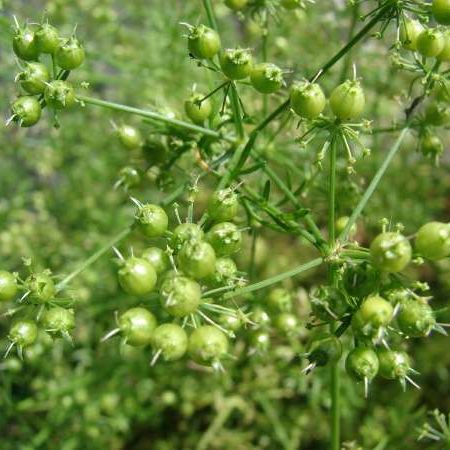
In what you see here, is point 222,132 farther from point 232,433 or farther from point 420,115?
point 232,433

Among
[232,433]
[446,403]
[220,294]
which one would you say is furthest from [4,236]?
[446,403]

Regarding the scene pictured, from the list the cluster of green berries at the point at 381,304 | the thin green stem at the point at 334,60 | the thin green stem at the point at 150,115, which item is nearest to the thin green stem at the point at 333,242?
the cluster of green berries at the point at 381,304

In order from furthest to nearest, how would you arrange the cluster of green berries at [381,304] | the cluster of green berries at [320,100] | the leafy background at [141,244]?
the leafy background at [141,244]
the cluster of green berries at [320,100]
the cluster of green berries at [381,304]

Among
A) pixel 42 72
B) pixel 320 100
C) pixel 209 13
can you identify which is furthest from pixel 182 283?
pixel 209 13

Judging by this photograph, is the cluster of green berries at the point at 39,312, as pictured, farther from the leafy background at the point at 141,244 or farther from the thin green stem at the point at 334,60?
the leafy background at the point at 141,244

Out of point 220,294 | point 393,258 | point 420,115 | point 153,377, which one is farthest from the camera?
point 153,377
